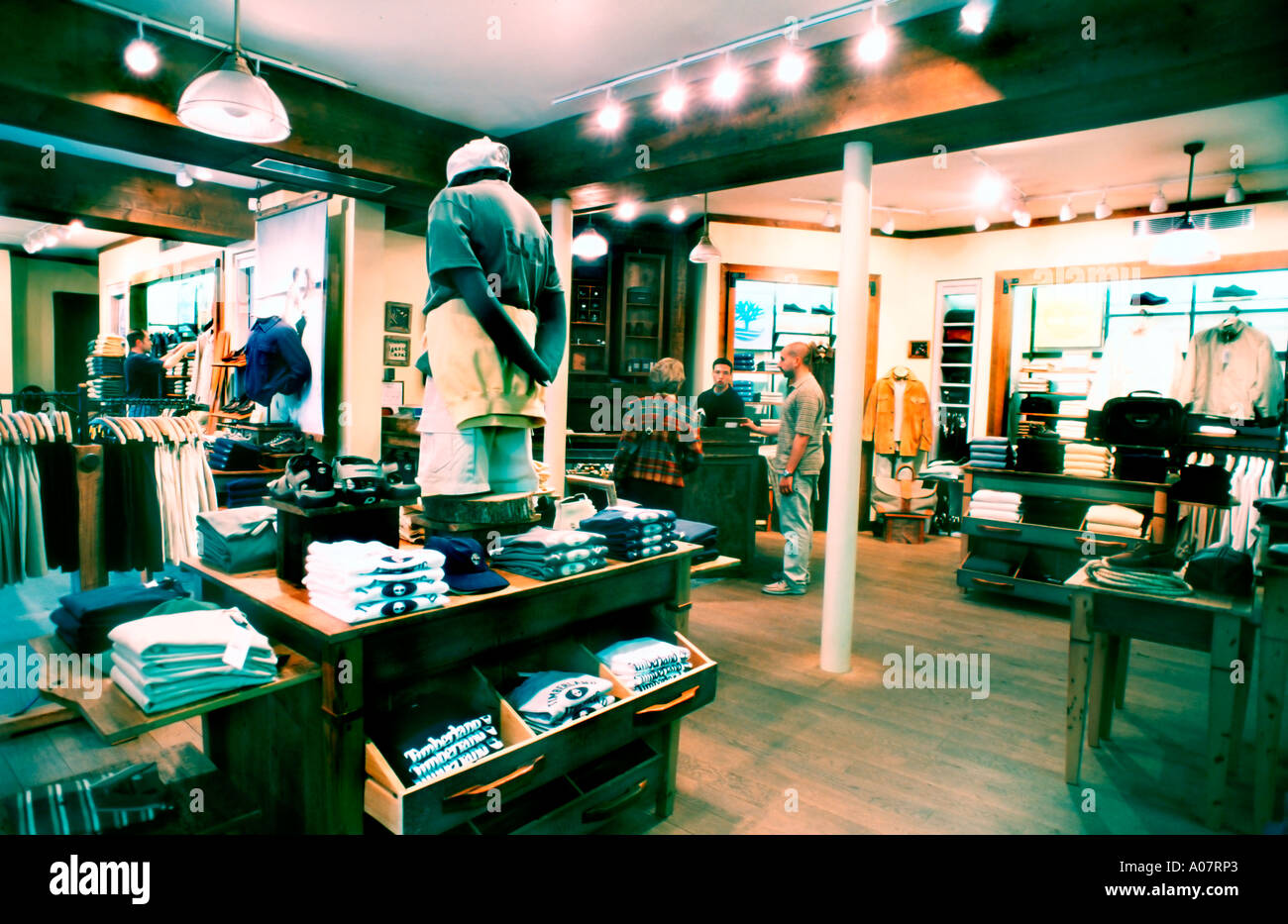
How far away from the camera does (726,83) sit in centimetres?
404

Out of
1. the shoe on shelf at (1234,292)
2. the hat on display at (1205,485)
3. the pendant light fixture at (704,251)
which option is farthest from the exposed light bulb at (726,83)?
the shoe on shelf at (1234,292)

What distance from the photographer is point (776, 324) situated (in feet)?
28.3

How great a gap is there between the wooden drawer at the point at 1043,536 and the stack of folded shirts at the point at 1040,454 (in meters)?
0.42

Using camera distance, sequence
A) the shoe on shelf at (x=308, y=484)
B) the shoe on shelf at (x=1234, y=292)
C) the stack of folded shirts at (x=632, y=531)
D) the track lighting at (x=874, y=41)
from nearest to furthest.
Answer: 1. the shoe on shelf at (x=308, y=484)
2. the stack of folded shirts at (x=632, y=531)
3. the track lighting at (x=874, y=41)
4. the shoe on shelf at (x=1234, y=292)

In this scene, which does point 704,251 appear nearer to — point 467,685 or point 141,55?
point 141,55

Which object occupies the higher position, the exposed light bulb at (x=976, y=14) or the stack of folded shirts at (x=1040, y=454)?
the exposed light bulb at (x=976, y=14)

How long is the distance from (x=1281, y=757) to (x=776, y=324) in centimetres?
632

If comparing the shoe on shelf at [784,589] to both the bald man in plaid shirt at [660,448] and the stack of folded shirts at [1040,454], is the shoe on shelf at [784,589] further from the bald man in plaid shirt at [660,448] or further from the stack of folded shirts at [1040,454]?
the stack of folded shirts at [1040,454]

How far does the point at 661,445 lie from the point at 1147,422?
2.94 metres

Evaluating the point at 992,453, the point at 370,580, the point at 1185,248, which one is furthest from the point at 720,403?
the point at 370,580

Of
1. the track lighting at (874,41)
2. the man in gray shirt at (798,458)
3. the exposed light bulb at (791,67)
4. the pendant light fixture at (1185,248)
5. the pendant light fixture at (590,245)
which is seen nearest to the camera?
the track lighting at (874,41)

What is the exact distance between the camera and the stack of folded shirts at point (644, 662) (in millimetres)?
2295

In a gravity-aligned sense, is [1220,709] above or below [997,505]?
below
